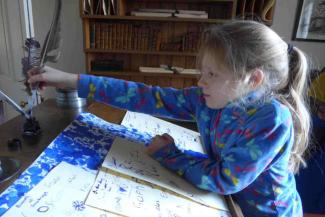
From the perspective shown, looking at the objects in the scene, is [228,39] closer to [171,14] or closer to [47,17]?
[171,14]

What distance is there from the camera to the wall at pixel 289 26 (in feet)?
7.13

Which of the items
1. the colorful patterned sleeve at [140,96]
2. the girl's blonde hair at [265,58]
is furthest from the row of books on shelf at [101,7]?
the girl's blonde hair at [265,58]

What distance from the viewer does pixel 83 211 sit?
1.50 ft

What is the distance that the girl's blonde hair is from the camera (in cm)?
61

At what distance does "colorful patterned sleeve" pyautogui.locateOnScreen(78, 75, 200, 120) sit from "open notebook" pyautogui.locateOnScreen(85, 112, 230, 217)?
17cm

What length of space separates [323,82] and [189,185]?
28.6 inches

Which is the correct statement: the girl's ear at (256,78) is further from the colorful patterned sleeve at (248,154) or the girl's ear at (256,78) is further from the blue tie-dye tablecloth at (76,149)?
the blue tie-dye tablecloth at (76,149)

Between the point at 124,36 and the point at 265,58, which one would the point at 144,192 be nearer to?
the point at 265,58

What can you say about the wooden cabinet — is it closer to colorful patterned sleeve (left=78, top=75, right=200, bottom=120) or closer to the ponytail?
colorful patterned sleeve (left=78, top=75, right=200, bottom=120)

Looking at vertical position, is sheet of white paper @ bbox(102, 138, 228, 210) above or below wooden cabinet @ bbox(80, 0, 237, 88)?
below

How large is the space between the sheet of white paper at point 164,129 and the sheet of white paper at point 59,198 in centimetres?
36

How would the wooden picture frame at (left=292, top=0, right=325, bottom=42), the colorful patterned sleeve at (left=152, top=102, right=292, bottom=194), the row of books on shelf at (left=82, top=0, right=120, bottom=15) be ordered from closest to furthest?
the colorful patterned sleeve at (left=152, top=102, right=292, bottom=194) < the row of books on shelf at (left=82, top=0, right=120, bottom=15) < the wooden picture frame at (left=292, top=0, right=325, bottom=42)

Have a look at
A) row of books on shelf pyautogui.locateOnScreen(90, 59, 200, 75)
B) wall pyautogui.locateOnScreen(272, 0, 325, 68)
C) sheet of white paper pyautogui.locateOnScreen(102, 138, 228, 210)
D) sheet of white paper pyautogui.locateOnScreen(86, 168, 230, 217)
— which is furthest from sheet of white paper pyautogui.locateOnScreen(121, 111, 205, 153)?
wall pyautogui.locateOnScreen(272, 0, 325, 68)

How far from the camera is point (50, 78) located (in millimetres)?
796
